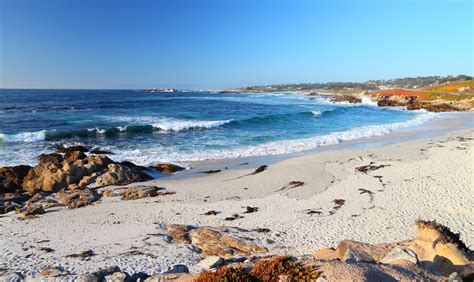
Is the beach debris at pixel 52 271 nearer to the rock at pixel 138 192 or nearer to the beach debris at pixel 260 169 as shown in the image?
the rock at pixel 138 192

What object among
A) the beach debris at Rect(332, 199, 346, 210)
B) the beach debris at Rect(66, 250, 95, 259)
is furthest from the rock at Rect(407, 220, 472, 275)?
the beach debris at Rect(66, 250, 95, 259)

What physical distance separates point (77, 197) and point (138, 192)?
2.07 m

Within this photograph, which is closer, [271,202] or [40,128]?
[271,202]

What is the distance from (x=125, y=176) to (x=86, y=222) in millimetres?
4177

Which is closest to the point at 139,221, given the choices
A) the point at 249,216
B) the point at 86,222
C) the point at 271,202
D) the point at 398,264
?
the point at 86,222

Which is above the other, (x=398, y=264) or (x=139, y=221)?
(x=398, y=264)

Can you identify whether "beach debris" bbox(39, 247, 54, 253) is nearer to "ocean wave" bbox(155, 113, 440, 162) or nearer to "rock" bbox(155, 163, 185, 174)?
"rock" bbox(155, 163, 185, 174)

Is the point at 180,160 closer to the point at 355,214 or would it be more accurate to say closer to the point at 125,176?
the point at 125,176

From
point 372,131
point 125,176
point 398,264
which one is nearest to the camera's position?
point 398,264

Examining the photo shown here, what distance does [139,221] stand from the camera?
9.29 metres

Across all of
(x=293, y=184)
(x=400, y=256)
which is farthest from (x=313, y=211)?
(x=400, y=256)

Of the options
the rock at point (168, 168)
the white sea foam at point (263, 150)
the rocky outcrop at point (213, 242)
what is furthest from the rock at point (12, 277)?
the white sea foam at point (263, 150)

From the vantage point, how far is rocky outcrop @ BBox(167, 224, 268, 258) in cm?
735

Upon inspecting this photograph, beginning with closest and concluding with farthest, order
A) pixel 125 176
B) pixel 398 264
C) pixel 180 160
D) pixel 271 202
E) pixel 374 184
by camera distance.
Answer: pixel 398 264 < pixel 271 202 < pixel 374 184 < pixel 125 176 < pixel 180 160
